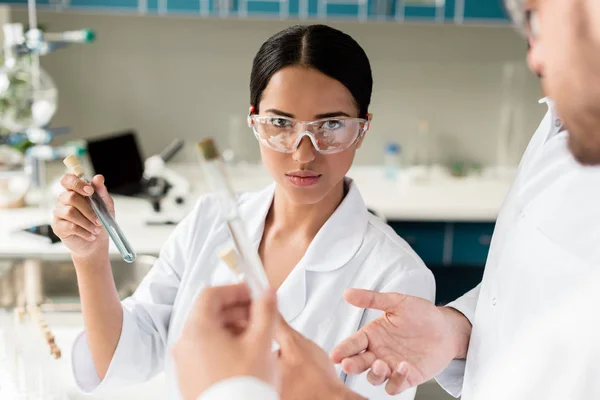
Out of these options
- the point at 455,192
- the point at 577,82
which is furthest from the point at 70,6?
the point at 577,82

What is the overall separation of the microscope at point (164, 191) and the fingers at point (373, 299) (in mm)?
1962

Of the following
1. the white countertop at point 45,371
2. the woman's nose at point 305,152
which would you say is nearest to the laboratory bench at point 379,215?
the white countertop at point 45,371

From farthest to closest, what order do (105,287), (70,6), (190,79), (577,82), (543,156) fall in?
(190,79) → (70,6) → (105,287) → (543,156) → (577,82)

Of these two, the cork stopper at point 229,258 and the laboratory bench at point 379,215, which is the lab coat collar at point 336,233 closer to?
the laboratory bench at point 379,215

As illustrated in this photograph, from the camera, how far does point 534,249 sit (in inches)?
40.4

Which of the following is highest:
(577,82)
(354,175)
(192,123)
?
(577,82)

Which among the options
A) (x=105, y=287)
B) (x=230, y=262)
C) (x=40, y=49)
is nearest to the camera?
(x=230, y=262)

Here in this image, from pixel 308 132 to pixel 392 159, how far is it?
2832 mm

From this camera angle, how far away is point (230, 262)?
2.75 ft

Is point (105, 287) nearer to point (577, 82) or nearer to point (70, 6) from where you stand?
point (577, 82)

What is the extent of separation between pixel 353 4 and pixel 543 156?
255 centimetres

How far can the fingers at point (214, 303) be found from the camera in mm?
751

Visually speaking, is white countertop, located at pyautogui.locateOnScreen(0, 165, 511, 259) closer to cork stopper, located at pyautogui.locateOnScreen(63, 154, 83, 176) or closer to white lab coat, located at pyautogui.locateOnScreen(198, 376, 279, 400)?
cork stopper, located at pyautogui.locateOnScreen(63, 154, 83, 176)

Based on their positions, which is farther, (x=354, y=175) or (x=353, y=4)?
(x=354, y=175)
